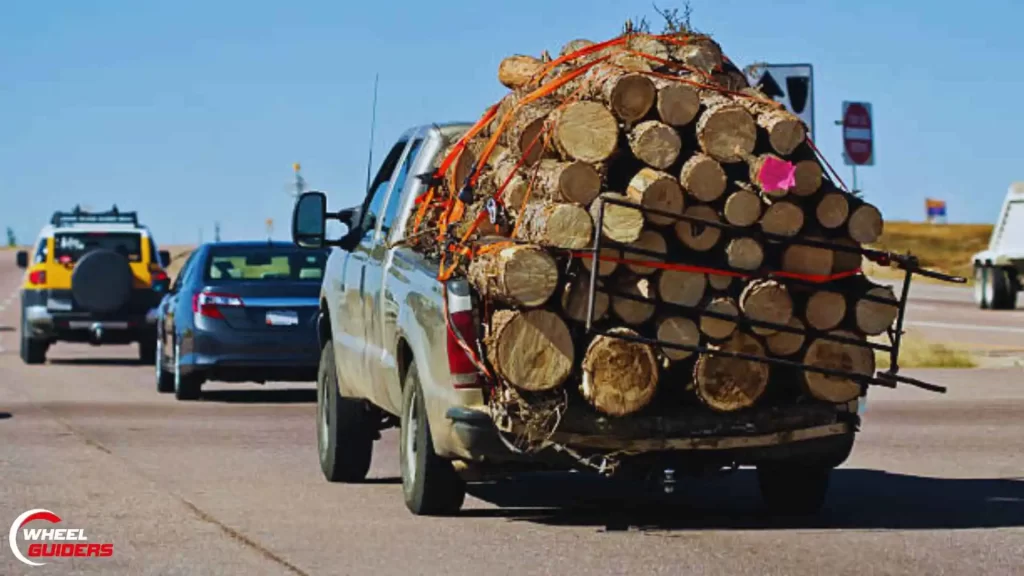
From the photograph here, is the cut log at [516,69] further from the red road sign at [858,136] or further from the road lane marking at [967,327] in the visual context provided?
the road lane marking at [967,327]

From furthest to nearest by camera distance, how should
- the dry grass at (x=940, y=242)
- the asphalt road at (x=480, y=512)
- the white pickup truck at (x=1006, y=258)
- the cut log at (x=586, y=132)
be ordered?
the dry grass at (x=940, y=242) < the white pickup truck at (x=1006, y=258) < the cut log at (x=586, y=132) < the asphalt road at (x=480, y=512)

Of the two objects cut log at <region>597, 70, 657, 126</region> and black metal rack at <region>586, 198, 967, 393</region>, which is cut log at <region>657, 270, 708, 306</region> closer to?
black metal rack at <region>586, 198, 967, 393</region>

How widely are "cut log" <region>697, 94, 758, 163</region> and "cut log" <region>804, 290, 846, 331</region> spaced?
A: 796 mm

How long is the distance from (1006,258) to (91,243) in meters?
20.3

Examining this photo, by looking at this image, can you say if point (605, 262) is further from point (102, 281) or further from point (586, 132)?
point (102, 281)

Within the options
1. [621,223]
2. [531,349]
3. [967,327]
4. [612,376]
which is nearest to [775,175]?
[621,223]

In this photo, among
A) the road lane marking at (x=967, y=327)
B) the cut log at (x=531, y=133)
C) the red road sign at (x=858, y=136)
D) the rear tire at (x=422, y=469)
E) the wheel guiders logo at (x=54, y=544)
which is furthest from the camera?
the road lane marking at (x=967, y=327)

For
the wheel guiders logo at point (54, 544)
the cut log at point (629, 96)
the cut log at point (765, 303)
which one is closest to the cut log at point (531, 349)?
the cut log at point (765, 303)

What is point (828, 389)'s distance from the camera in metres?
10.8

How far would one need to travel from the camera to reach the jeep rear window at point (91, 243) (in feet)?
97.0

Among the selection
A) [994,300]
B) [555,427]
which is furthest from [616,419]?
[994,300]

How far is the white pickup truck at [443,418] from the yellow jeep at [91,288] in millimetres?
15173

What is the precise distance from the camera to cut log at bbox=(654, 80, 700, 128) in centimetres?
1063

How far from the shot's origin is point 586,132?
10.6 metres
